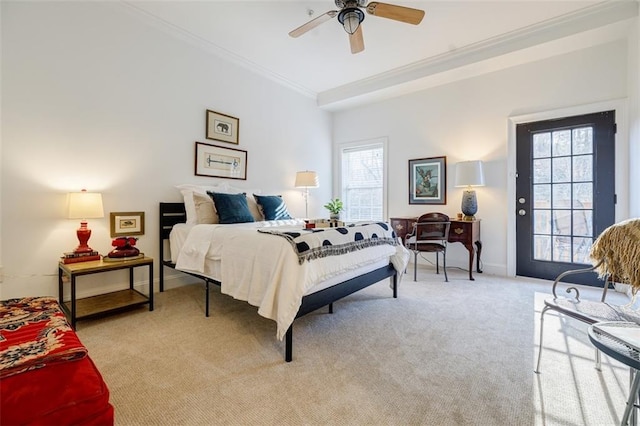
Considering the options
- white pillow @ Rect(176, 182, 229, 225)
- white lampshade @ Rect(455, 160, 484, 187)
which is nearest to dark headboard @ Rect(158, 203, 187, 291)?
white pillow @ Rect(176, 182, 229, 225)

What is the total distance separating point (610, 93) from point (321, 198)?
4.12 metres

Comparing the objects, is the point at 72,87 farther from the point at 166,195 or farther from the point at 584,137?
the point at 584,137

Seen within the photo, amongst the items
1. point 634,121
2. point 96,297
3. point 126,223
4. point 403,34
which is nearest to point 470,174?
point 634,121

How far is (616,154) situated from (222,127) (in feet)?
15.3

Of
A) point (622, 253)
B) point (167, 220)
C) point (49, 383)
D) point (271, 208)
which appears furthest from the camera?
point (271, 208)

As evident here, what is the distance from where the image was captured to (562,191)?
3471 millimetres

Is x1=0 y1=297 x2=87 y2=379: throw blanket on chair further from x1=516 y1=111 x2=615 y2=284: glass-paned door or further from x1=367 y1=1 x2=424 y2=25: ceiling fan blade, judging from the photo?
x1=516 y1=111 x2=615 y2=284: glass-paned door

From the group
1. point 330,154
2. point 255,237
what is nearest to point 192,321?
point 255,237

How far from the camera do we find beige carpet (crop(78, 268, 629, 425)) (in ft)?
4.49

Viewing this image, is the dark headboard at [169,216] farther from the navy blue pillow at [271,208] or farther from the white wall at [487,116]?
the white wall at [487,116]

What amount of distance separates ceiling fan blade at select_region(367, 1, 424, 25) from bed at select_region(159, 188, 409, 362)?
182cm

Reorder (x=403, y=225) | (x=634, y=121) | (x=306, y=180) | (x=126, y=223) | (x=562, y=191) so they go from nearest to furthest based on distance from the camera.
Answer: (x=634, y=121) < (x=126, y=223) < (x=562, y=191) < (x=403, y=225) < (x=306, y=180)

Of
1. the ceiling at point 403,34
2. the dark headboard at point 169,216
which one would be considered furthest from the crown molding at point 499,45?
the dark headboard at point 169,216

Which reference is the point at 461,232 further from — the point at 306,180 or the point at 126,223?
the point at 126,223
